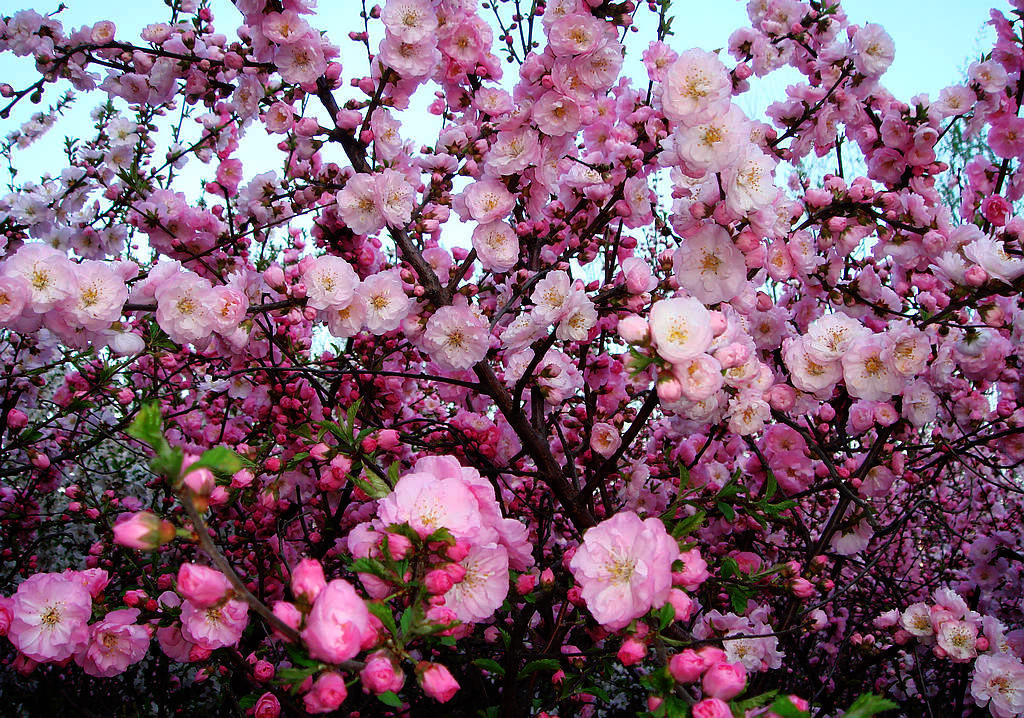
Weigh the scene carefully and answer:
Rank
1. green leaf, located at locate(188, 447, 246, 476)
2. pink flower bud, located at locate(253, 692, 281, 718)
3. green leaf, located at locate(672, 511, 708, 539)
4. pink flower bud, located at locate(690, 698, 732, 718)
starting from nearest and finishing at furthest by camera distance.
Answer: green leaf, located at locate(188, 447, 246, 476)
pink flower bud, located at locate(690, 698, 732, 718)
green leaf, located at locate(672, 511, 708, 539)
pink flower bud, located at locate(253, 692, 281, 718)

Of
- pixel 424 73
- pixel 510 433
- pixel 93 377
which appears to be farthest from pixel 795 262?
pixel 93 377

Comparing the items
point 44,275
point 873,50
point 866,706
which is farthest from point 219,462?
point 873,50

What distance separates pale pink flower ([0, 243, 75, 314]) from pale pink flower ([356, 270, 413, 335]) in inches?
27.6

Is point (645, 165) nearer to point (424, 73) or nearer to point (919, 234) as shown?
point (424, 73)

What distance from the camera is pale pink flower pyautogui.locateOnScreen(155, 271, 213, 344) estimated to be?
5.43 feet

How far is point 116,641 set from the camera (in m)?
1.48

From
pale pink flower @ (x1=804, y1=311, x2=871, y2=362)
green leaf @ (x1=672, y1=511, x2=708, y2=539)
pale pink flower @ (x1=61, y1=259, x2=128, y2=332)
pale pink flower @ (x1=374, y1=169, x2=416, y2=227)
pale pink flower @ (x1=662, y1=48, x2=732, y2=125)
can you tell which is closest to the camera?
green leaf @ (x1=672, y1=511, x2=708, y2=539)

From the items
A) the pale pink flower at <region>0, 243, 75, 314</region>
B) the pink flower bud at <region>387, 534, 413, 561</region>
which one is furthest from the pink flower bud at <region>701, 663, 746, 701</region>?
the pale pink flower at <region>0, 243, 75, 314</region>

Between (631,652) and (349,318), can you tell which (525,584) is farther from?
(349,318)

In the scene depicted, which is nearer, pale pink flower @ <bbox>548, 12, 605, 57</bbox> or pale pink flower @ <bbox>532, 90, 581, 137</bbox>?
pale pink flower @ <bbox>548, 12, 605, 57</bbox>

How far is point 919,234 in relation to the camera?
216 cm

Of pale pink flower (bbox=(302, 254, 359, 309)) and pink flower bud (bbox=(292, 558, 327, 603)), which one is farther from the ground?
pale pink flower (bbox=(302, 254, 359, 309))

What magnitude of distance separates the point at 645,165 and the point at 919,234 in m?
0.96

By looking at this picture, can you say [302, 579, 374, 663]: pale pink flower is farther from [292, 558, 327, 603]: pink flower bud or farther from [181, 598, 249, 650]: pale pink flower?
[181, 598, 249, 650]: pale pink flower
